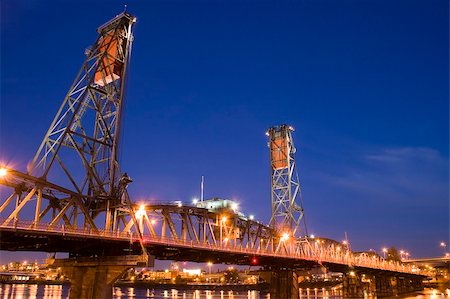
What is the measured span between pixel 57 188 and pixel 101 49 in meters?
28.2

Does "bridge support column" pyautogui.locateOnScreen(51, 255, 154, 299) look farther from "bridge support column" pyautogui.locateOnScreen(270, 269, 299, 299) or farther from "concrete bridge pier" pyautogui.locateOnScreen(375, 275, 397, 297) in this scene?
"concrete bridge pier" pyautogui.locateOnScreen(375, 275, 397, 297)

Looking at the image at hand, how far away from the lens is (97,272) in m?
51.0

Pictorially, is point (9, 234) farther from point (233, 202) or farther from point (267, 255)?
point (233, 202)

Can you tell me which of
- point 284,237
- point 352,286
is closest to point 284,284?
point 284,237

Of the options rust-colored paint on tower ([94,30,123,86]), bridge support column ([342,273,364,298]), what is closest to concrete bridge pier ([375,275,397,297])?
bridge support column ([342,273,364,298])

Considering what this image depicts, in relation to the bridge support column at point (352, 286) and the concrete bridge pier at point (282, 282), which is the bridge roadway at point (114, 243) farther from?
the bridge support column at point (352, 286)

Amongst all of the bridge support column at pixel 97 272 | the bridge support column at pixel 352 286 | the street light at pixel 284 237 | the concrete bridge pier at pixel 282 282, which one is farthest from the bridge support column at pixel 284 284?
Answer: the bridge support column at pixel 97 272

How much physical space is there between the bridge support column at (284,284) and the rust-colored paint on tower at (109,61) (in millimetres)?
55390

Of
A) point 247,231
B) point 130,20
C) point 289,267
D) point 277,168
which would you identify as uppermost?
point 130,20

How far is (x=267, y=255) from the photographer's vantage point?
72.1m

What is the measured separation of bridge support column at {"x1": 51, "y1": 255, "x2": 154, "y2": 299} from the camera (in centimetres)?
4862

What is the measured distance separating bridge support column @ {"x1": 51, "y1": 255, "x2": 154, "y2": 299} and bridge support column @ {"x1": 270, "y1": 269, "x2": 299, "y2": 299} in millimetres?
46292

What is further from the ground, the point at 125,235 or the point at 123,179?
the point at 123,179

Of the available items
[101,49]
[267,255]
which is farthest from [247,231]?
[101,49]
